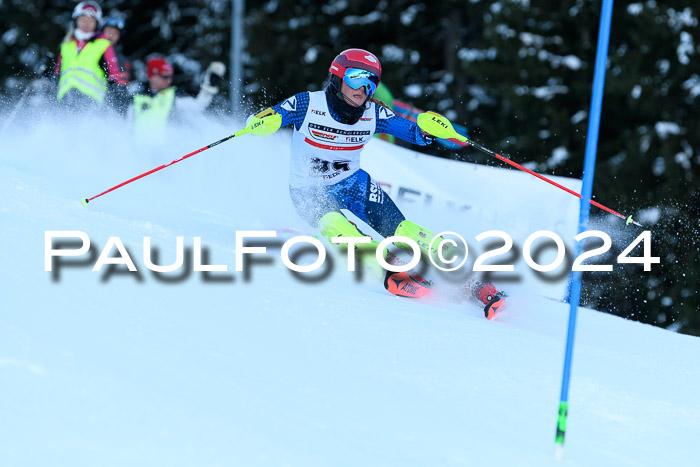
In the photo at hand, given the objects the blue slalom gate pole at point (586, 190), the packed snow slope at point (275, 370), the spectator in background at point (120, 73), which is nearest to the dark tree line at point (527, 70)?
the spectator in background at point (120, 73)

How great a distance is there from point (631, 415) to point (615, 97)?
11543mm

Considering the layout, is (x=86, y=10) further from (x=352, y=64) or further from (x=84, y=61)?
(x=352, y=64)

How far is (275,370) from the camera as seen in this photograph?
3.47 meters

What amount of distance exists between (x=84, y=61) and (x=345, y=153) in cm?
379

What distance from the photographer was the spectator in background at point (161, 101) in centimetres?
921

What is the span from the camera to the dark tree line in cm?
1253

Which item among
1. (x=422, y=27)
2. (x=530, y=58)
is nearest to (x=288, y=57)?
(x=422, y=27)

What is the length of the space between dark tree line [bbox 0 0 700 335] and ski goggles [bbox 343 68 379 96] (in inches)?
171

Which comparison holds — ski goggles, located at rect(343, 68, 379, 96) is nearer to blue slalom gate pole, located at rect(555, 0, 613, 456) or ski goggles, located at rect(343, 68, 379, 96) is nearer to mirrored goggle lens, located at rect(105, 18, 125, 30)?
blue slalom gate pole, located at rect(555, 0, 613, 456)

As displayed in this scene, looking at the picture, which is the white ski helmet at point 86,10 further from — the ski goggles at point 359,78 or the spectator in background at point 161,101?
the ski goggles at point 359,78

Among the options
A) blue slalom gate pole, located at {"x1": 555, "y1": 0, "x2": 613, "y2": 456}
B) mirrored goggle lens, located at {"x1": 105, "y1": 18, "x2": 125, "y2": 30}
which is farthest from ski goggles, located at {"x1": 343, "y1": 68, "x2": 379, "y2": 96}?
mirrored goggle lens, located at {"x1": 105, "y1": 18, "x2": 125, "y2": 30}

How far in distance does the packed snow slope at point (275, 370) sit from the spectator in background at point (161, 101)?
327 cm

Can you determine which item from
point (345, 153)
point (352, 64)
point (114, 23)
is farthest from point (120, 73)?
point (352, 64)

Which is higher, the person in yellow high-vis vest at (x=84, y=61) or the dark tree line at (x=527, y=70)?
the person in yellow high-vis vest at (x=84, y=61)
